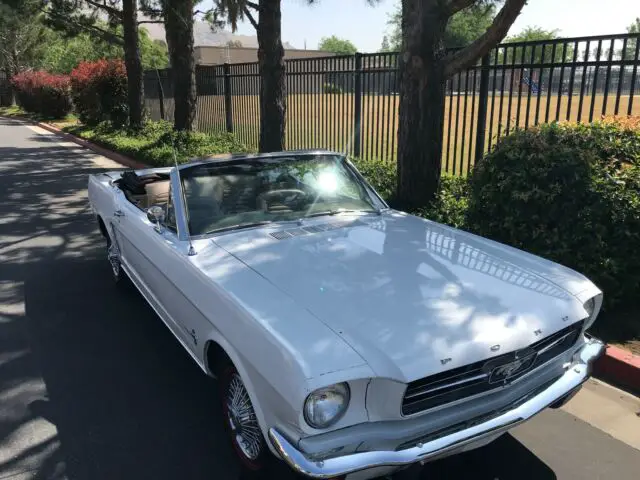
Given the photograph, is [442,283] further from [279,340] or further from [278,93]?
[278,93]

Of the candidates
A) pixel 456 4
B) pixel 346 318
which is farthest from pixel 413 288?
pixel 456 4

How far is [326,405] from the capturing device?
2.18 m

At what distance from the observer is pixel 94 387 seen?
3652mm

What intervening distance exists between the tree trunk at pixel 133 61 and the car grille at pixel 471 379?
698 inches

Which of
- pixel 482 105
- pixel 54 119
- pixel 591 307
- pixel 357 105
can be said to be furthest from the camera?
pixel 54 119

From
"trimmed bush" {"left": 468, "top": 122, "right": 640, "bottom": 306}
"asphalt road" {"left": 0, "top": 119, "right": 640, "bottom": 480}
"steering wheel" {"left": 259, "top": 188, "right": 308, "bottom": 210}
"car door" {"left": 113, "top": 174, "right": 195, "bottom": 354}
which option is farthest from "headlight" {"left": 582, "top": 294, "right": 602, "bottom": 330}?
"car door" {"left": 113, "top": 174, "right": 195, "bottom": 354}

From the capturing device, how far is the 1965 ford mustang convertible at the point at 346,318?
86.2 inches

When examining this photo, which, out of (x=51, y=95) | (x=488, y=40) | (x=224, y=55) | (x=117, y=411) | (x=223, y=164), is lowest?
(x=117, y=411)

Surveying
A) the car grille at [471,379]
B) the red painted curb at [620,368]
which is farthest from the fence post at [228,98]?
the car grille at [471,379]

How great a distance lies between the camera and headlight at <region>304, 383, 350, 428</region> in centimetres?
216

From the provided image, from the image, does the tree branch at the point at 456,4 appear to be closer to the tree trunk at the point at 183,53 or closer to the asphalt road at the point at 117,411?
the asphalt road at the point at 117,411

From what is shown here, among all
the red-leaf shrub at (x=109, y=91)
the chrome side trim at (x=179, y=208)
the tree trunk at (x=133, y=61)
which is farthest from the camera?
the red-leaf shrub at (x=109, y=91)

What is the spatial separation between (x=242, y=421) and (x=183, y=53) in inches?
533

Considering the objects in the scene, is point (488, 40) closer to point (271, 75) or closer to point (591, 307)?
point (591, 307)
